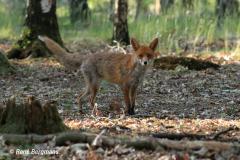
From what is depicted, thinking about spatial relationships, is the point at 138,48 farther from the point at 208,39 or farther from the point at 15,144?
the point at 208,39

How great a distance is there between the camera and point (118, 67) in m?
10.1

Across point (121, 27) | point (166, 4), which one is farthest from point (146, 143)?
point (166, 4)

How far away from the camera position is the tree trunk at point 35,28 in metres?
15.4

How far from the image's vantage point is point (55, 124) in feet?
22.8

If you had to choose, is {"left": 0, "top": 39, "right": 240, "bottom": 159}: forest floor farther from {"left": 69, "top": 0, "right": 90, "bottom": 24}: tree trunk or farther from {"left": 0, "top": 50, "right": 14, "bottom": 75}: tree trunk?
{"left": 69, "top": 0, "right": 90, "bottom": 24}: tree trunk

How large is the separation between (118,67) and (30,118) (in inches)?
136

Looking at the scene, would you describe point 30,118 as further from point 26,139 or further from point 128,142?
point 128,142

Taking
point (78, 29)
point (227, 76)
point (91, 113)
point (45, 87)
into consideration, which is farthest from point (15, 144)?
point (78, 29)

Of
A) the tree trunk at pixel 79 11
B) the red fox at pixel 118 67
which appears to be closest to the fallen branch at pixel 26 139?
the red fox at pixel 118 67

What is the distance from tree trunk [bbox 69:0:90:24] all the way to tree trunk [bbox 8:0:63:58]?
386 inches

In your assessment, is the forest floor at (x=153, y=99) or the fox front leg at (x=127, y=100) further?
the fox front leg at (x=127, y=100)

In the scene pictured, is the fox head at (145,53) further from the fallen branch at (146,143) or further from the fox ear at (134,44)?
the fallen branch at (146,143)

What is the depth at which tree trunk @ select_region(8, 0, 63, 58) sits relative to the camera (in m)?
15.4

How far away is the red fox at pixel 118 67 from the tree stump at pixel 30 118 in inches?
107
